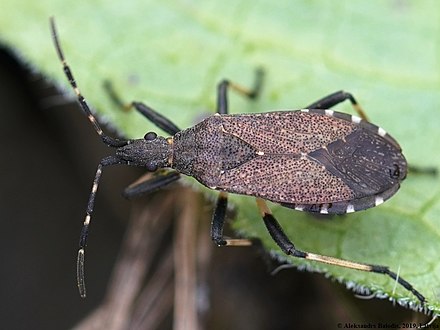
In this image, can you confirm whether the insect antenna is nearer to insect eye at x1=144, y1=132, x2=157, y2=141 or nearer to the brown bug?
the brown bug

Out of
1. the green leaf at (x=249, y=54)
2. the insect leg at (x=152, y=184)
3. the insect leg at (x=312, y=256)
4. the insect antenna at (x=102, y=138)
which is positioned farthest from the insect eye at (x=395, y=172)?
the insect antenna at (x=102, y=138)

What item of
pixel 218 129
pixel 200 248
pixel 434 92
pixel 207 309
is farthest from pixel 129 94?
pixel 434 92

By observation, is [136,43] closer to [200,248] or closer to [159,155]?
[159,155]

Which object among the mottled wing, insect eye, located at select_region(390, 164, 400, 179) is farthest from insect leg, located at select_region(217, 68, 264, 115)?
insect eye, located at select_region(390, 164, 400, 179)

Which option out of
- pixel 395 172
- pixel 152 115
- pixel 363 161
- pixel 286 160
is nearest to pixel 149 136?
pixel 152 115

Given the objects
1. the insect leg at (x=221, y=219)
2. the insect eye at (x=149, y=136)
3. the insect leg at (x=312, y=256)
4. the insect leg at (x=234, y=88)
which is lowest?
the insect leg at (x=312, y=256)

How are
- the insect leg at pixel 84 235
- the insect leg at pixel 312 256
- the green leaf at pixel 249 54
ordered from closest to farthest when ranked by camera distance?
the insect leg at pixel 312 256 < the insect leg at pixel 84 235 < the green leaf at pixel 249 54

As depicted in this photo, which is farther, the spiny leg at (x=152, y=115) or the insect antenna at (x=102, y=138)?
the spiny leg at (x=152, y=115)

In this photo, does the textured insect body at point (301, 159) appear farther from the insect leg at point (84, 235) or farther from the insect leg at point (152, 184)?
the insect leg at point (84, 235)
